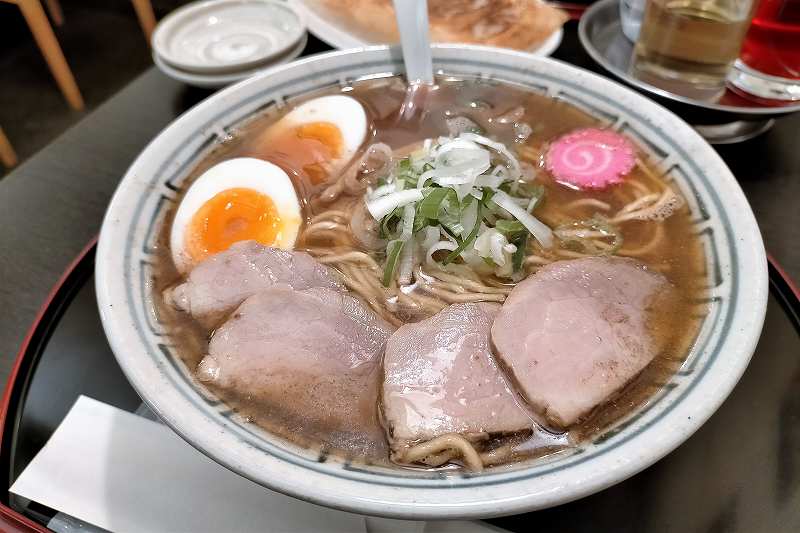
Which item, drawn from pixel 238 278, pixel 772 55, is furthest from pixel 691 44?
pixel 238 278

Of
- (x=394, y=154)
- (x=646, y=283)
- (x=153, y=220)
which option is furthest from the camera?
(x=394, y=154)

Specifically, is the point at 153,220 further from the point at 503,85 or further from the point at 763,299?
the point at 763,299

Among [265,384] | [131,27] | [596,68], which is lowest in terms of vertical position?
[131,27]

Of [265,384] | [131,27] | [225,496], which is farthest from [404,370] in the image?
[131,27]

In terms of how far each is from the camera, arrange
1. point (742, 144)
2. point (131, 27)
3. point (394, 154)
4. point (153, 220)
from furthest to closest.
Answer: point (131, 27) → point (742, 144) → point (394, 154) → point (153, 220)

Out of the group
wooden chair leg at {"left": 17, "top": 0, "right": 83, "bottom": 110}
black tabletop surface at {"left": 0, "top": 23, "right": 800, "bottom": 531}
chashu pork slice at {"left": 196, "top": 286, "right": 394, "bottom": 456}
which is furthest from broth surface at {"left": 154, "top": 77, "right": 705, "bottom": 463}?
wooden chair leg at {"left": 17, "top": 0, "right": 83, "bottom": 110}

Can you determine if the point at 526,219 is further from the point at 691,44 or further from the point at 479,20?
the point at 479,20

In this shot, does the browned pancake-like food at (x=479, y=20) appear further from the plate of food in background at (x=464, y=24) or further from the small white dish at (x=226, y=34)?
the small white dish at (x=226, y=34)
